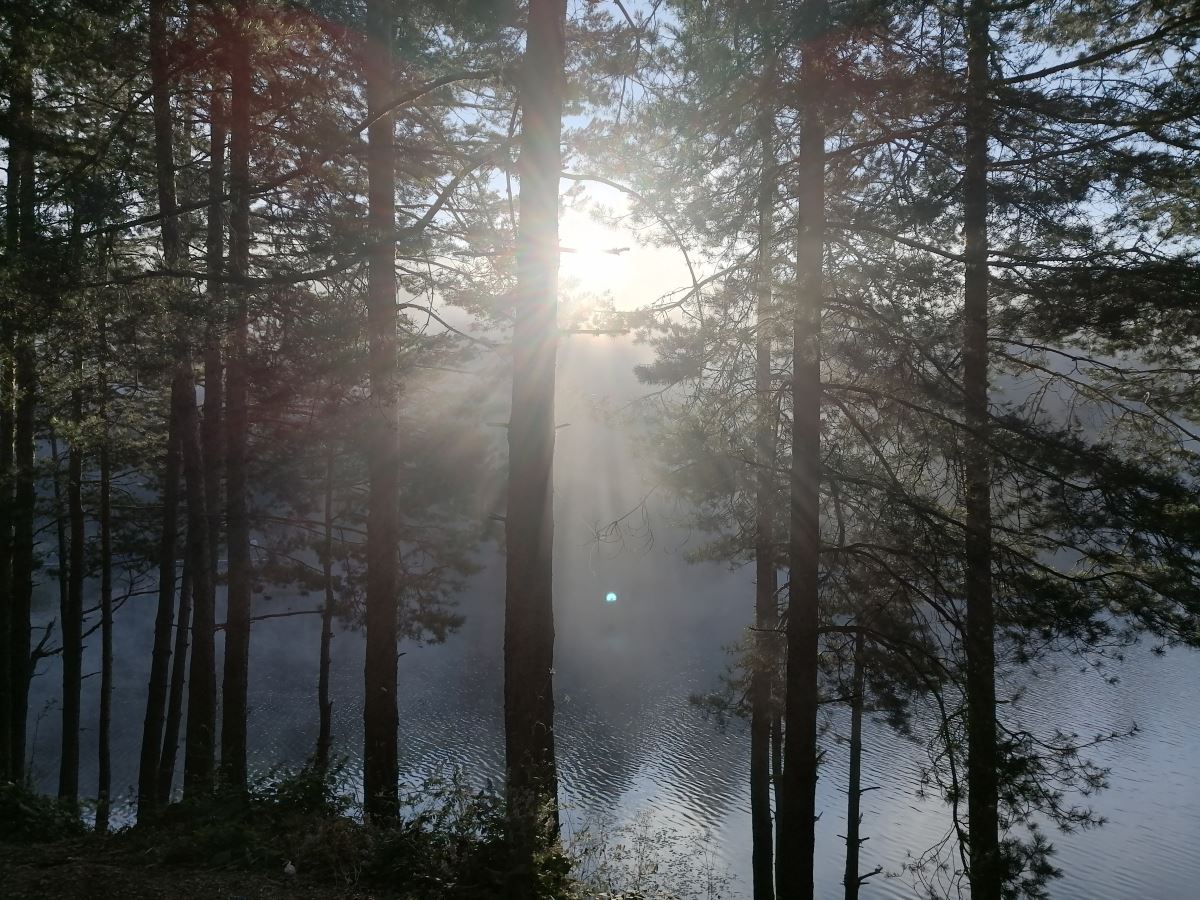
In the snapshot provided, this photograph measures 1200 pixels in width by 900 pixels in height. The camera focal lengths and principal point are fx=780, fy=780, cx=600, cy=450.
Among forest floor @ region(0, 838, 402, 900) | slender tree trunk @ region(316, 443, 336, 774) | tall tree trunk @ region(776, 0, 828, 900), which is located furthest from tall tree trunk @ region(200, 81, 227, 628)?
tall tree trunk @ region(776, 0, 828, 900)

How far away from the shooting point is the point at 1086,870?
14.6 metres

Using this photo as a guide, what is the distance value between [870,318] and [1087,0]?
163 inches

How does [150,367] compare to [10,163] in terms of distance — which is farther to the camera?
[10,163]

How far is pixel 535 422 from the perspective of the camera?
5.90 meters

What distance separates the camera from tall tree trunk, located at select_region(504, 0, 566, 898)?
5.71m

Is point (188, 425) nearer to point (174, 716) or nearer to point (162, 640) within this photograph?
point (162, 640)

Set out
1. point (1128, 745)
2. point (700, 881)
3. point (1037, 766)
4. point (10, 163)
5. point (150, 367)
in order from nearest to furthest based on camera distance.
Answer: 1. point (1037, 766)
2. point (150, 367)
3. point (10, 163)
4. point (700, 881)
5. point (1128, 745)

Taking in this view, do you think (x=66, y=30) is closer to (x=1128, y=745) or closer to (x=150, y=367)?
(x=150, y=367)

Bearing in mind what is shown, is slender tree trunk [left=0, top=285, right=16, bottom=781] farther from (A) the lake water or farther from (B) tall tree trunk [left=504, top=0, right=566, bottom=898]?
(B) tall tree trunk [left=504, top=0, right=566, bottom=898]

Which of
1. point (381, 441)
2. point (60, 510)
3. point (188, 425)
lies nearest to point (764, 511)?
point (381, 441)

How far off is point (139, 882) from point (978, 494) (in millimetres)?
7352

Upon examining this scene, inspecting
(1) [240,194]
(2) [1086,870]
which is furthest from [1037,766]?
(2) [1086,870]

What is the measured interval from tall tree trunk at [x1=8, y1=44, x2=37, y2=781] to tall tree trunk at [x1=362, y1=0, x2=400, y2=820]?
3098 mm

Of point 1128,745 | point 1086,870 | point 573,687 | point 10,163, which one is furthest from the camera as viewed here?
point 573,687
